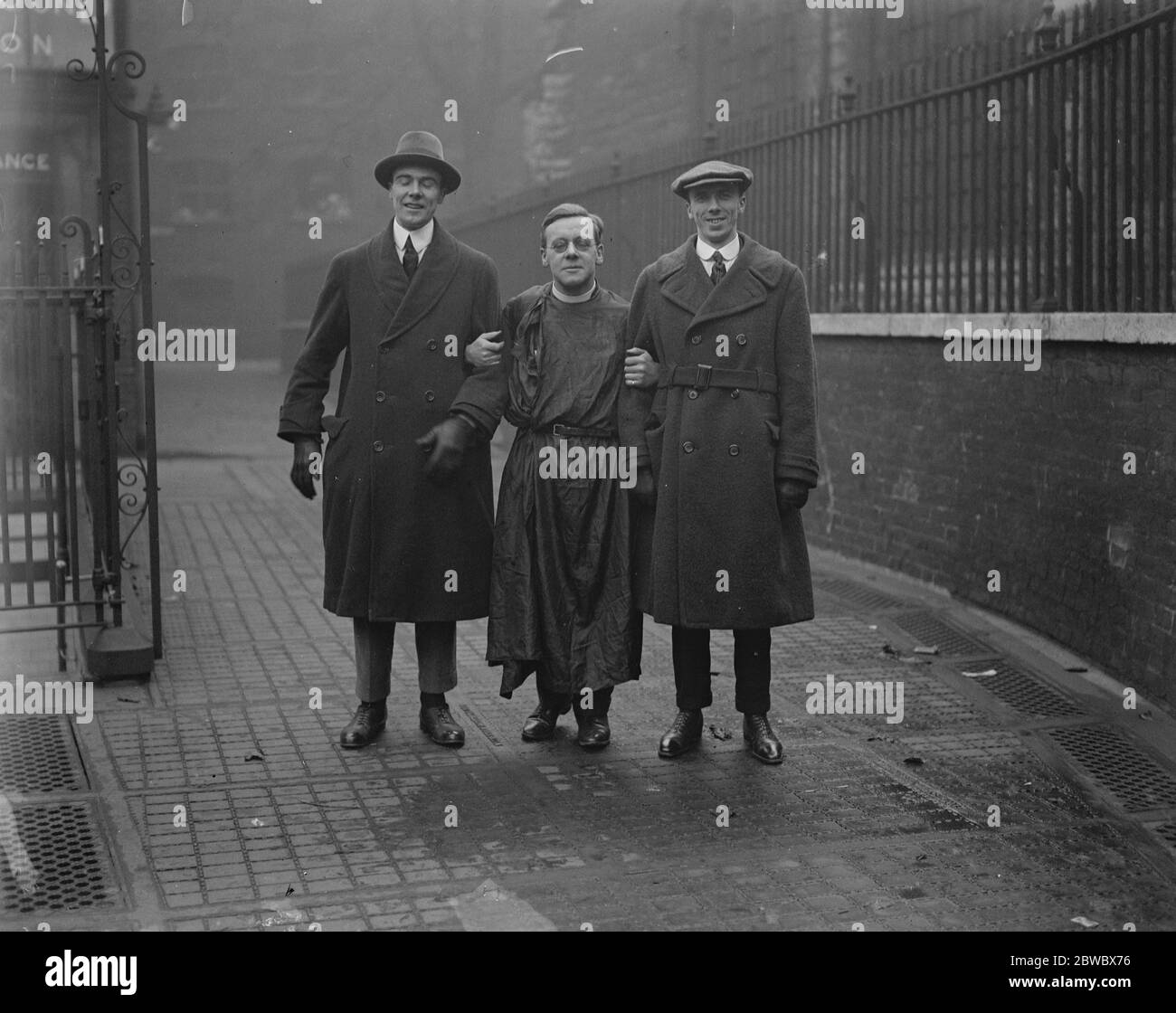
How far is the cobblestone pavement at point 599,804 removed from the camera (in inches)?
189

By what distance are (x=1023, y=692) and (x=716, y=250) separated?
2596 millimetres

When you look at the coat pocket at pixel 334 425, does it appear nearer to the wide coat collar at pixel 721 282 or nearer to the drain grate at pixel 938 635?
the wide coat collar at pixel 721 282

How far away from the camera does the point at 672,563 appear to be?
6270 millimetres

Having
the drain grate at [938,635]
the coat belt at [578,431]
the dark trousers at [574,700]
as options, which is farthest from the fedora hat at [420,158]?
the drain grate at [938,635]

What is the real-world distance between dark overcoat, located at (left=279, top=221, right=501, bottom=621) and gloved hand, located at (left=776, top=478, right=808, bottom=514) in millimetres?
1130

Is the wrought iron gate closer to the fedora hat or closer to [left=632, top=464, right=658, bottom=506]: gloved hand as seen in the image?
the fedora hat

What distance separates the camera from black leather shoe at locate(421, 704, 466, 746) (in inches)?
257

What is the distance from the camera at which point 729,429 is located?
20.3ft

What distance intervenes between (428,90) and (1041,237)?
2165 cm

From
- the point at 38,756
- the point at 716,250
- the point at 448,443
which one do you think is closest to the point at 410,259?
the point at 448,443

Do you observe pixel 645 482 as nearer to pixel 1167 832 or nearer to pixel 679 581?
pixel 679 581

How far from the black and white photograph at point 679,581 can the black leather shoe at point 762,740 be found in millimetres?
18

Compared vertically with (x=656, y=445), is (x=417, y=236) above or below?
above
